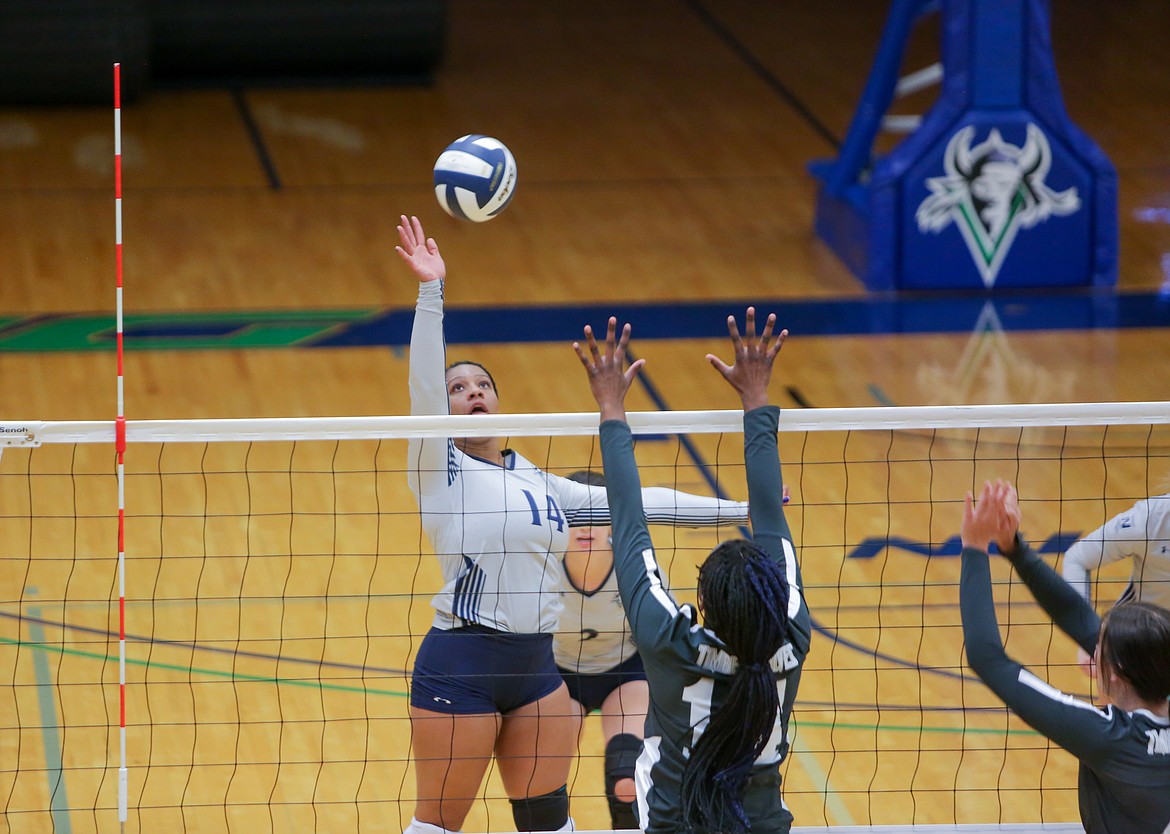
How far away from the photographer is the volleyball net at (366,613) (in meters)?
5.26

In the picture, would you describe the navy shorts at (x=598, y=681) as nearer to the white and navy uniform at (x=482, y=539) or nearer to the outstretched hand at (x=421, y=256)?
the white and navy uniform at (x=482, y=539)

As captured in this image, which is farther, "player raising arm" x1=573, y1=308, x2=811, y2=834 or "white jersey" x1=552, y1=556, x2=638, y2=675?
"white jersey" x1=552, y1=556, x2=638, y2=675

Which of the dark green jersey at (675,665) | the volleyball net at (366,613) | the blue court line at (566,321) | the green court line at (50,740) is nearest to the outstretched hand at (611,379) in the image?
the dark green jersey at (675,665)

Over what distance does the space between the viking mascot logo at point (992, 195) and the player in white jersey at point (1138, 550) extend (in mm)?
6664

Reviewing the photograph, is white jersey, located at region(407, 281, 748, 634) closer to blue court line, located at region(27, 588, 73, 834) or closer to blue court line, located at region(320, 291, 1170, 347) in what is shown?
blue court line, located at region(27, 588, 73, 834)

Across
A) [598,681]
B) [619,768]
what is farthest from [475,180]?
[619,768]

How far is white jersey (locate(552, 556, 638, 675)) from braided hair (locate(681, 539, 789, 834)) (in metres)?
1.78

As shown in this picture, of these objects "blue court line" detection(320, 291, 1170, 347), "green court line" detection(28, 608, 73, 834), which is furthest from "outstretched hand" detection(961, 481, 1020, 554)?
"blue court line" detection(320, 291, 1170, 347)

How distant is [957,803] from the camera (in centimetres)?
537

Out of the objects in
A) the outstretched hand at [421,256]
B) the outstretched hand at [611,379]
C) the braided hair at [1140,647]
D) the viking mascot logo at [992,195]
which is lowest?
the braided hair at [1140,647]

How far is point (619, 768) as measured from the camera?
4.75 m

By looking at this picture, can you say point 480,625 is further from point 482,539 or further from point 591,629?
point 591,629

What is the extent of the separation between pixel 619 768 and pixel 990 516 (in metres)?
1.89

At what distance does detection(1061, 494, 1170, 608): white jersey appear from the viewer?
Answer: 448 cm
